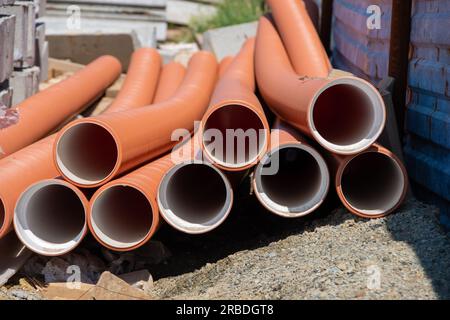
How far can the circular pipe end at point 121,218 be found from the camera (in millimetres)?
4105

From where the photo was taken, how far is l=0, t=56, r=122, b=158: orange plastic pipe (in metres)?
5.05

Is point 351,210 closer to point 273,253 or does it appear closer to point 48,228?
point 273,253

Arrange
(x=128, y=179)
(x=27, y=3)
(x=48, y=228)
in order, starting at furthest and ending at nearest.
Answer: (x=27, y=3) < (x=48, y=228) < (x=128, y=179)

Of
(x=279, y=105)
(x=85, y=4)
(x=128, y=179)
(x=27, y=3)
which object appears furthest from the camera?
(x=85, y=4)

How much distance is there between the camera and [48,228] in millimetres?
4395

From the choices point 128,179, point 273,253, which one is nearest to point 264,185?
point 273,253

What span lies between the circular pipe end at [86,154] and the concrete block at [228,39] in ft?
17.2

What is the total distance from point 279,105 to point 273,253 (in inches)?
39.1

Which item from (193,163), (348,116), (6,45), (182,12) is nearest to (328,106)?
(348,116)

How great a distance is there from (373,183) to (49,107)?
2607mm

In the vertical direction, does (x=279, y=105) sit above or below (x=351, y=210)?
above

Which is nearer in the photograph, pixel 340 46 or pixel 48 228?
pixel 48 228

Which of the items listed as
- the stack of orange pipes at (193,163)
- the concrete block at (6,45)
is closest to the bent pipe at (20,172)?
the stack of orange pipes at (193,163)

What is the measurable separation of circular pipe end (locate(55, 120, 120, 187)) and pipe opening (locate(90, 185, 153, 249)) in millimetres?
130
